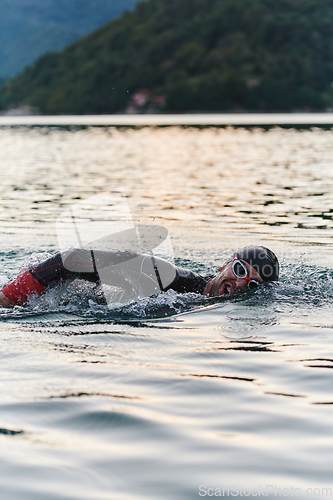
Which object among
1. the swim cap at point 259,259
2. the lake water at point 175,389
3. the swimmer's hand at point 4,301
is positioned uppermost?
the swim cap at point 259,259

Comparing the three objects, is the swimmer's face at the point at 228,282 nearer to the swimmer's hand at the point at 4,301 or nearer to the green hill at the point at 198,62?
the swimmer's hand at the point at 4,301

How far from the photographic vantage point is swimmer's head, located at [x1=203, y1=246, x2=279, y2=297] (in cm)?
592

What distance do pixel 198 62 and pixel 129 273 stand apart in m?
134

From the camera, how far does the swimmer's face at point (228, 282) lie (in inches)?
234

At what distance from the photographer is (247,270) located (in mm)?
5906

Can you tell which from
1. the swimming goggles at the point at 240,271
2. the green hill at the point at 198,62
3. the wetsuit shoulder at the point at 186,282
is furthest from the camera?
the green hill at the point at 198,62

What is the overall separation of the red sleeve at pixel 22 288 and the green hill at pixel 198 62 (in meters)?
107

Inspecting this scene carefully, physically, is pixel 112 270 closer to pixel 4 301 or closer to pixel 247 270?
pixel 4 301

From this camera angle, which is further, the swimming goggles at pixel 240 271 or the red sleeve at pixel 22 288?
the swimming goggles at pixel 240 271

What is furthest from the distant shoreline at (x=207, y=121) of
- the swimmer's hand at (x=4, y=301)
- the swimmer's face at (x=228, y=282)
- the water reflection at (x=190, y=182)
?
the swimmer's hand at (x=4, y=301)

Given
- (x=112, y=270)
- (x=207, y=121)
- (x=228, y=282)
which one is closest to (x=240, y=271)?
(x=228, y=282)

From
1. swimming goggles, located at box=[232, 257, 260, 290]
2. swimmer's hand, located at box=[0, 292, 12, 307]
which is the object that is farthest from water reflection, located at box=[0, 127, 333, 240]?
swimmer's hand, located at box=[0, 292, 12, 307]

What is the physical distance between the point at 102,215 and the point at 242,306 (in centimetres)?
776

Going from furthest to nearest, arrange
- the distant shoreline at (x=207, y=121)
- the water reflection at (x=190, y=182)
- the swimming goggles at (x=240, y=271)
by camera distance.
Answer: the distant shoreline at (x=207, y=121) < the water reflection at (x=190, y=182) < the swimming goggles at (x=240, y=271)
